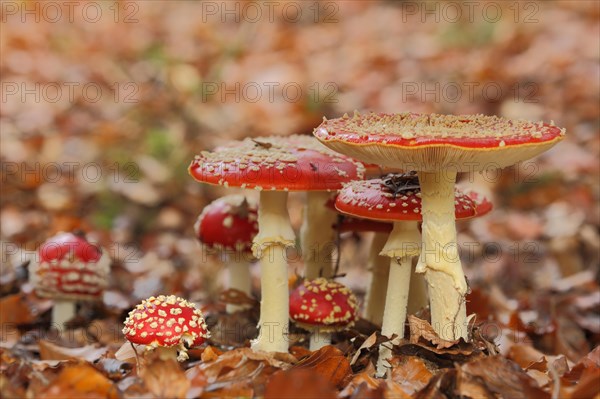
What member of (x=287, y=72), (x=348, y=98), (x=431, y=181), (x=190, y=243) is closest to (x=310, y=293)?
(x=431, y=181)

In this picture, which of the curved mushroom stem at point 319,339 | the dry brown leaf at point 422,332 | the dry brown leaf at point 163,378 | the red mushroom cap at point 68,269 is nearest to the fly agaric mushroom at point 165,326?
the dry brown leaf at point 163,378

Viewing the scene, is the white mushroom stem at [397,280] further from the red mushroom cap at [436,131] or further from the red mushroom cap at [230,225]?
the red mushroom cap at [230,225]

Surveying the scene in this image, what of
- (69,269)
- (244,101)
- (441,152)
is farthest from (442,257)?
(244,101)

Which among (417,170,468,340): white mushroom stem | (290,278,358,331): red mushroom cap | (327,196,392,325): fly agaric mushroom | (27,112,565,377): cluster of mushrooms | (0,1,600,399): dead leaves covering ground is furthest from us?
(327,196,392,325): fly agaric mushroom

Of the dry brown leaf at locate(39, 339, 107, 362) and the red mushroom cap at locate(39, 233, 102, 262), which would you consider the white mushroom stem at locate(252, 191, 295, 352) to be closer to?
the dry brown leaf at locate(39, 339, 107, 362)

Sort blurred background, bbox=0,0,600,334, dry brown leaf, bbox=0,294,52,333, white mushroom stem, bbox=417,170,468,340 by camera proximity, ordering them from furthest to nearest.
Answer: blurred background, bbox=0,0,600,334 → dry brown leaf, bbox=0,294,52,333 → white mushroom stem, bbox=417,170,468,340

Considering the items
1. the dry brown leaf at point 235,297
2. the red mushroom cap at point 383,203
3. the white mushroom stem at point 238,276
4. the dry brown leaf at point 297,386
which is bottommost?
the dry brown leaf at point 235,297

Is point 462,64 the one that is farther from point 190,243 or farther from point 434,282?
point 434,282

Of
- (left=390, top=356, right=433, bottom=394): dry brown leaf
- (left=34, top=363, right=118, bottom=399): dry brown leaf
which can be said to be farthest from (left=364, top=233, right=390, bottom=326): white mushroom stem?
(left=34, top=363, right=118, bottom=399): dry brown leaf
